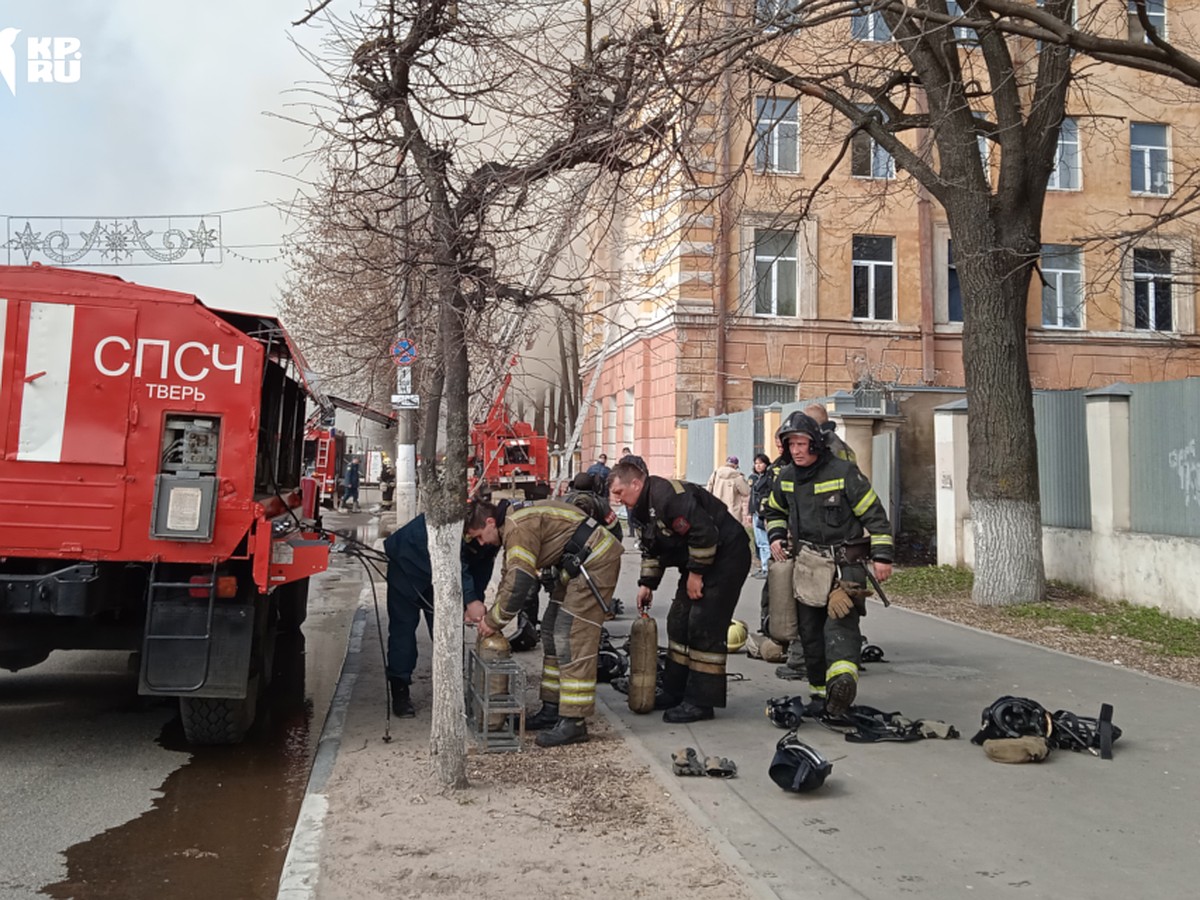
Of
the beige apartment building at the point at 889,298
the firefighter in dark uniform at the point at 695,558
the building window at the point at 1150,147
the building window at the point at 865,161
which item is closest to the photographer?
the firefighter in dark uniform at the point at 695,558

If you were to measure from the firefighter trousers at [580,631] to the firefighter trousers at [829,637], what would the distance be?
4.03ft

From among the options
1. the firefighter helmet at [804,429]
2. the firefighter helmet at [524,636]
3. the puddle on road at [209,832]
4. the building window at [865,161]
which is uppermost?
the building window at [865,161]

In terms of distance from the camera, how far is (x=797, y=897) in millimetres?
3594

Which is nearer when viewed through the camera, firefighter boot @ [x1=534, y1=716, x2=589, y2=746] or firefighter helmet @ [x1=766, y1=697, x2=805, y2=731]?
firefighter boot @ [x1=534, y1=716, x2=589, y2=746]

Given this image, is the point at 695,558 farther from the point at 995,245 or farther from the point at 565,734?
the point at 995,245

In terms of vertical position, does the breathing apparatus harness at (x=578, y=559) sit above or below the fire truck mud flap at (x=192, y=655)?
above

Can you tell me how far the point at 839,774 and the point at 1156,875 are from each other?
4.99 feet

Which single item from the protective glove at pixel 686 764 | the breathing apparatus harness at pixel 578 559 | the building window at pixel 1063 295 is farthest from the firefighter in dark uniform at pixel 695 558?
the building window at pixel 1063 295

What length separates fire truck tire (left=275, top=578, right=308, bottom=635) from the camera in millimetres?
8328

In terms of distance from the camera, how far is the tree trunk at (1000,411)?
10.4m

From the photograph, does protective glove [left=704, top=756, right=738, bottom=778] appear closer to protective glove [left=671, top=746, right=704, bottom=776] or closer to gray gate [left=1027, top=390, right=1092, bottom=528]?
protective glove [left=671, top=746, right=704, bottom=776]

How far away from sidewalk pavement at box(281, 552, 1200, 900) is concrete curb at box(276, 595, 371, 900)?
32 millimetres

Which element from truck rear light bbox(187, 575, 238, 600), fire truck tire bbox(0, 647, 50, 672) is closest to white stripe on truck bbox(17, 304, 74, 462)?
truck rear light bbox(187, 575, 238, 600)

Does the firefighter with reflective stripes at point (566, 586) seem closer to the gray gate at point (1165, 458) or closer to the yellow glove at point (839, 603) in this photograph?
the yellow glove at point (839, 603)
